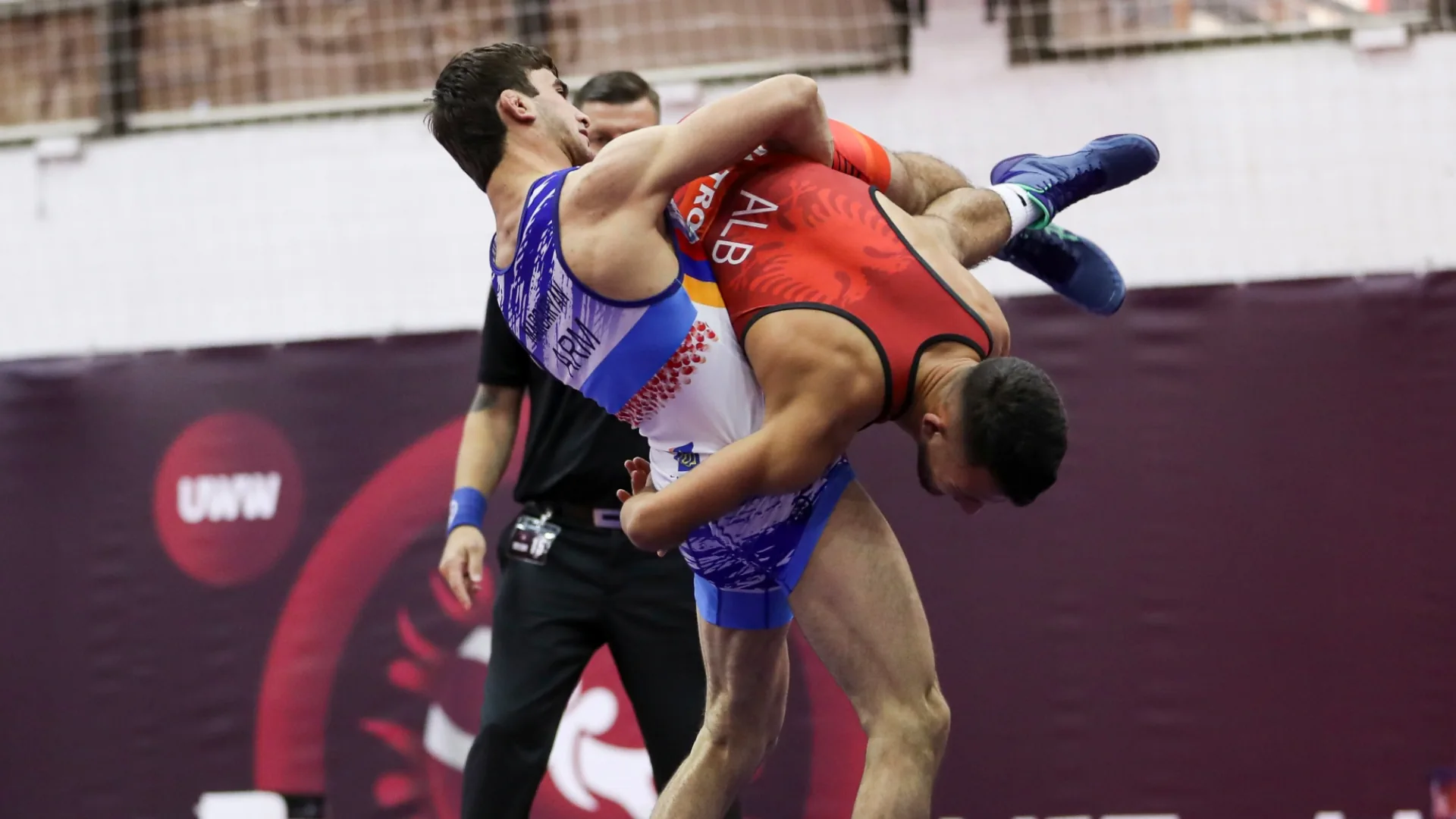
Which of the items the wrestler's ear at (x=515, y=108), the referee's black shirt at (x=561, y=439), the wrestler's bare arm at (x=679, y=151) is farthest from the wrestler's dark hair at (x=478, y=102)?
the referee's black shirt at (x=561, y=439)

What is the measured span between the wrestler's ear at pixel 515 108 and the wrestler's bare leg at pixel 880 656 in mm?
889

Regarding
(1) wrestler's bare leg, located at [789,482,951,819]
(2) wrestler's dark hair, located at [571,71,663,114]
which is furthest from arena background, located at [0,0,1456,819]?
(1) wrestler's bare leg, located at [789,482,951,819]

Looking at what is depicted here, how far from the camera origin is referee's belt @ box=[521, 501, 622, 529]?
9.75 ft

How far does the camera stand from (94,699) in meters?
4.49

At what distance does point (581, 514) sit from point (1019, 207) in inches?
44.3

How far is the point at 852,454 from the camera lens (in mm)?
4078

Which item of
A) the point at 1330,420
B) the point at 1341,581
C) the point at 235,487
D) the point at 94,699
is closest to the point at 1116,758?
the point at 1341,581

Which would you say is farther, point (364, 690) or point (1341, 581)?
point (364, 690)

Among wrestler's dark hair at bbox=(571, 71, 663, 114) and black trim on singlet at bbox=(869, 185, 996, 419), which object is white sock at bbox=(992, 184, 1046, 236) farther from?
wrestler's dark hair at bbox=(571, 71, 663, 114)

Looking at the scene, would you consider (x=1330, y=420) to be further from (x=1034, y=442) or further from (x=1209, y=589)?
(x=1034, y=442)

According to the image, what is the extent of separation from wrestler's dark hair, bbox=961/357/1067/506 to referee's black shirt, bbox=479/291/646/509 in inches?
40.0

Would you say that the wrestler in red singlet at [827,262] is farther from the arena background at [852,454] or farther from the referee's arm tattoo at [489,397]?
the arena background at [852,454]

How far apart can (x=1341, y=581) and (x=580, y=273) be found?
2537 millimetres

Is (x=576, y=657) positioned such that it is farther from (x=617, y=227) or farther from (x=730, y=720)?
(x=617, y=227)
